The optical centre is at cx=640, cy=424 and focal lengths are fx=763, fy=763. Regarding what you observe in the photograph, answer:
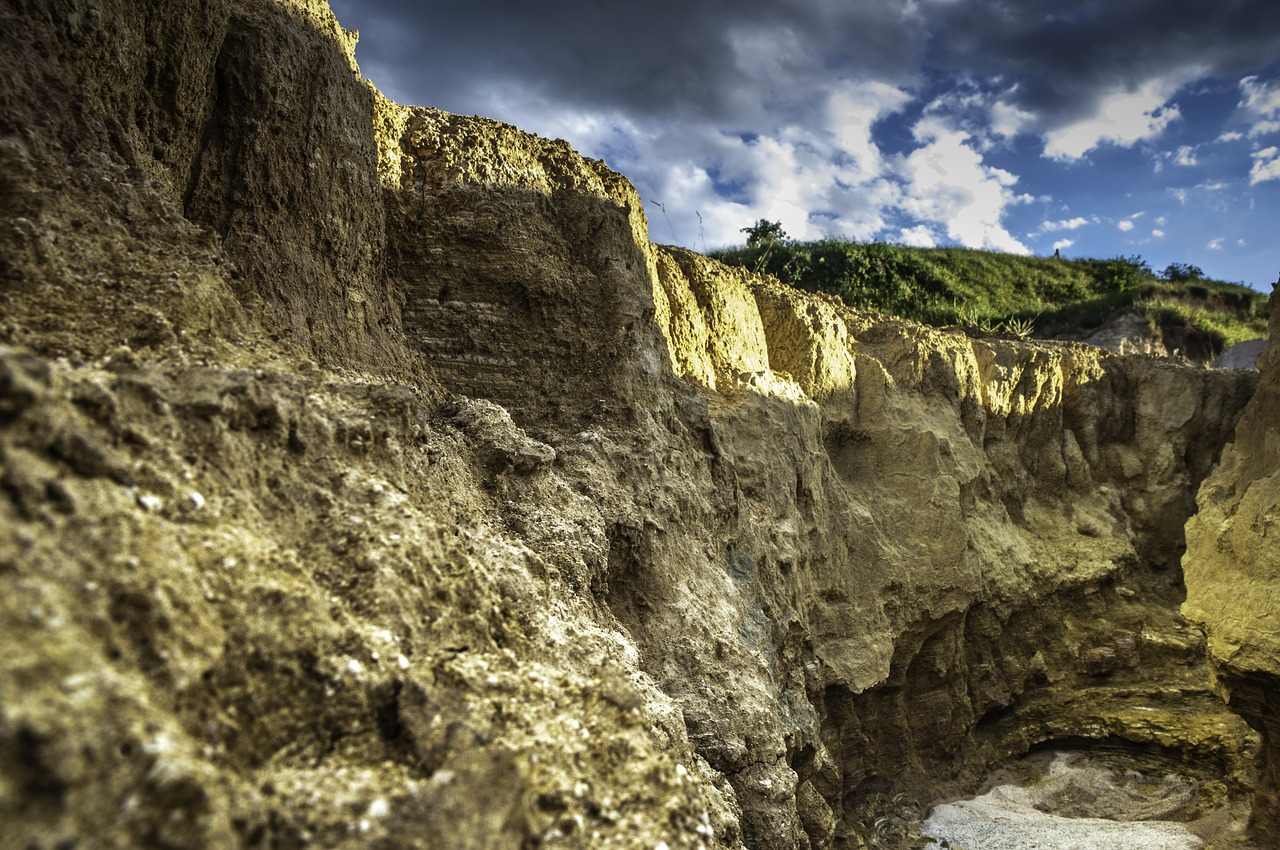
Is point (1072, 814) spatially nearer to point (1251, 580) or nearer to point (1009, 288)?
point (1251, 580)

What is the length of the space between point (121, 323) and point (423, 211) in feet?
12.7

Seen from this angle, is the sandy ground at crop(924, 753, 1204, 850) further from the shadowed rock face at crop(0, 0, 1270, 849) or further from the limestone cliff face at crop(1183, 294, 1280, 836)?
the limestone cliff face at crop(1183, 294, 1280, 836)

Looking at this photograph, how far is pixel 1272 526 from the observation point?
9492 mm

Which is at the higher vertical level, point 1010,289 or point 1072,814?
point 1010,289

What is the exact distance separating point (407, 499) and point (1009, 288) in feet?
114

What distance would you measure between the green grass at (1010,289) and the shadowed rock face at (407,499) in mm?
12310

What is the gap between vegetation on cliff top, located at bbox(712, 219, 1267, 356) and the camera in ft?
85.2

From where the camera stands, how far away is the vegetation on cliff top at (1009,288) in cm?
2597

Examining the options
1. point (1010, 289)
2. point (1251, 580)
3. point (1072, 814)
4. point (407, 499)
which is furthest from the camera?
point (1010, 289)

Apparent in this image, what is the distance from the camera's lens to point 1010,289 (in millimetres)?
33219

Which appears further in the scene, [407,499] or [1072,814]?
[1072,814]

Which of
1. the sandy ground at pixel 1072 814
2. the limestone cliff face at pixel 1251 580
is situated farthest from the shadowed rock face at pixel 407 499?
the limestone cliff face at pixel 1251 580

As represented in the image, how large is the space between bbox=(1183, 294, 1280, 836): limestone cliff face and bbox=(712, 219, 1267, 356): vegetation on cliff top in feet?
28.4

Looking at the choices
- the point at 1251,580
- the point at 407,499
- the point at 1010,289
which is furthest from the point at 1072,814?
the point at 1010,289
